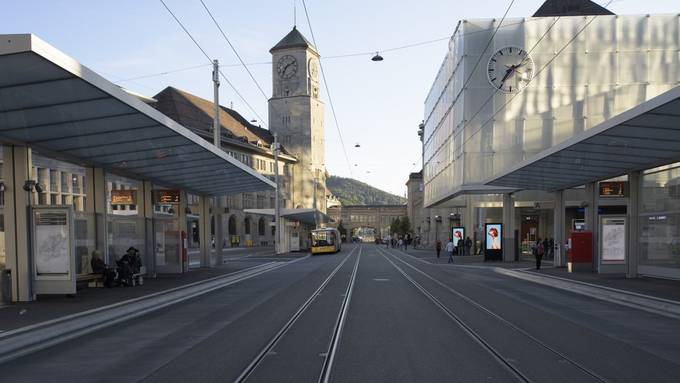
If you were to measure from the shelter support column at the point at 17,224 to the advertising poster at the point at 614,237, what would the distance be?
1941cm

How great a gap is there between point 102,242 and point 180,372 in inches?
519

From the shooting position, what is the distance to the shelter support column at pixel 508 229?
38312 mm

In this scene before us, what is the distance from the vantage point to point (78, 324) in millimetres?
11570

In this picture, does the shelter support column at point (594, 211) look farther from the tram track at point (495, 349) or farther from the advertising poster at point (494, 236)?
the advertising poster at point (494, 236)

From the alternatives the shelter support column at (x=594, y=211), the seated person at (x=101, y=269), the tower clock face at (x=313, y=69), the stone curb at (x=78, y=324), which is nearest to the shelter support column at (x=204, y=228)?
the seated person at (x=101, y=269)

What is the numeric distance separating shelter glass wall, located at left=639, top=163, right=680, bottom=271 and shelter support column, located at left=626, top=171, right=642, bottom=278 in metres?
0.14

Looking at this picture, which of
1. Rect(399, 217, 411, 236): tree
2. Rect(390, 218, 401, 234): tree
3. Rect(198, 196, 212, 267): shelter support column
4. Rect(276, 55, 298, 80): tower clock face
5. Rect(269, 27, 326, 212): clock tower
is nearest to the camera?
Rect(198, 196, 212, 267): shelter support column

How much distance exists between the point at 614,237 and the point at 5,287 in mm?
20213

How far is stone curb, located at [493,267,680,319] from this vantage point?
13945mm

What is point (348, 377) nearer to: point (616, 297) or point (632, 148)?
point (616, 297)

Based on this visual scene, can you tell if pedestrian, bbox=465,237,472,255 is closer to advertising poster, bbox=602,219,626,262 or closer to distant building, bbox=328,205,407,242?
advertising poster, bbox=602,219,626,262

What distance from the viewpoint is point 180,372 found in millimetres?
7777

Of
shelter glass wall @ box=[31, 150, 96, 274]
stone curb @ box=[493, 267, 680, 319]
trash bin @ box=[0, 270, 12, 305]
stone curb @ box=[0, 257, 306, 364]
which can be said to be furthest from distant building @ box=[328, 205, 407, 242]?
trash bin @ box=[0, 270, 12, 305]

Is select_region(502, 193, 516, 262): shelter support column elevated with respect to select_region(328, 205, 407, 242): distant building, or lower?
elevated
